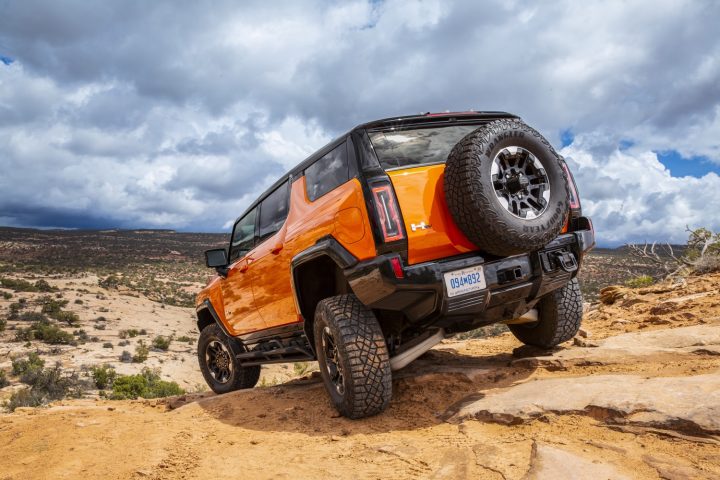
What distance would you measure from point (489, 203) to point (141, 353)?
13.9m

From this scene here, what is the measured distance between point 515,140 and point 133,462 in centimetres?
328

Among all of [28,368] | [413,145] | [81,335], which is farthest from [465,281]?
[81,335]

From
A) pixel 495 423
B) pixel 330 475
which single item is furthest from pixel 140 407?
pixel 495 423

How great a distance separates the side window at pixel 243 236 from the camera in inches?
218

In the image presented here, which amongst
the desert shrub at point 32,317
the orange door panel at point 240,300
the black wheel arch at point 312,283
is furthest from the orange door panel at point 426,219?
the desert shrub at point 32,317

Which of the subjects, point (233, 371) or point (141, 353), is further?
point (141, 353)

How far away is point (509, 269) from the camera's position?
136 inches

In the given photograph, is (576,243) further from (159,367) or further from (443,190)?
(159,367)

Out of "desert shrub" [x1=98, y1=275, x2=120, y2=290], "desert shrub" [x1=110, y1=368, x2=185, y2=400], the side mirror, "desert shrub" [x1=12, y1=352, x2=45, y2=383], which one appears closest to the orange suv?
the side mirror

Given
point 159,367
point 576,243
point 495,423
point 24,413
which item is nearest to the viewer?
point 495,423

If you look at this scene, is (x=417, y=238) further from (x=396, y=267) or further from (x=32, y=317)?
(x=32, y=317)

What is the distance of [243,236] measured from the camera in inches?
232

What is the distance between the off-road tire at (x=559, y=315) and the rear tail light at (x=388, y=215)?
202cm

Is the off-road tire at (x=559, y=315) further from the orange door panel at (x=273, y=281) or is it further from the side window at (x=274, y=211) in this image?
the side window at (x=274, y=211)
